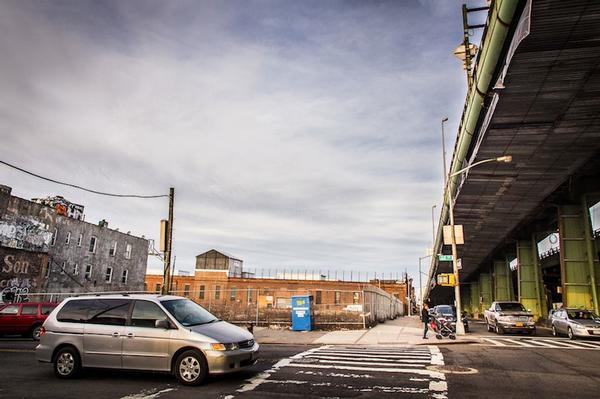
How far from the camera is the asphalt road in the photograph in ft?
24.7

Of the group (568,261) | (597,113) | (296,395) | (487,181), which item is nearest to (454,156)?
(487,181)

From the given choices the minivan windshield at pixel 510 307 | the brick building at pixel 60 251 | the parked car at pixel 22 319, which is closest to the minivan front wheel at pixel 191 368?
the parked car at pixel 22 319

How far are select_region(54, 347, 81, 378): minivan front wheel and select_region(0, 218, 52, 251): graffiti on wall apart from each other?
86.0ft

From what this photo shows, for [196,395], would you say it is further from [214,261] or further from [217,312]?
[214,261]

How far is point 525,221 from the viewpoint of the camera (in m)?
38.5

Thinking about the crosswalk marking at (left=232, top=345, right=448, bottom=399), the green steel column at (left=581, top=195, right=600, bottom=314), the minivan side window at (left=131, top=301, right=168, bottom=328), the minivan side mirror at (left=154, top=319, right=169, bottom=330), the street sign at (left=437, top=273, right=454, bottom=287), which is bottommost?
the crosswalk marking at (left=232, top=345, right=448, bottom=399)

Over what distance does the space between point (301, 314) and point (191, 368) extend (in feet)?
42.0

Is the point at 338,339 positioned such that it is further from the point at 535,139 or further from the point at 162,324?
the point at 535,139

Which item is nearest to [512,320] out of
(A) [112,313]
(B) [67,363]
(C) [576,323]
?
(C) [576,323]

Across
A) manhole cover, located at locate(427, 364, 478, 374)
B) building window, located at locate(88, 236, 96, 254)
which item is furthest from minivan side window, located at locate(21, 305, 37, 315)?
building window, located at locate(88, 236, 96, 254)

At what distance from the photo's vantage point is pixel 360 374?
933cm

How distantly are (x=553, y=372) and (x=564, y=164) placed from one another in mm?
17114

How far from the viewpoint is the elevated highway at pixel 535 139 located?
40.5 ft

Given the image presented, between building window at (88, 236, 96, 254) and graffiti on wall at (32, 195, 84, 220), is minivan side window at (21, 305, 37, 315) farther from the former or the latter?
graffiti on wall at (32, 195, 84, 220)
